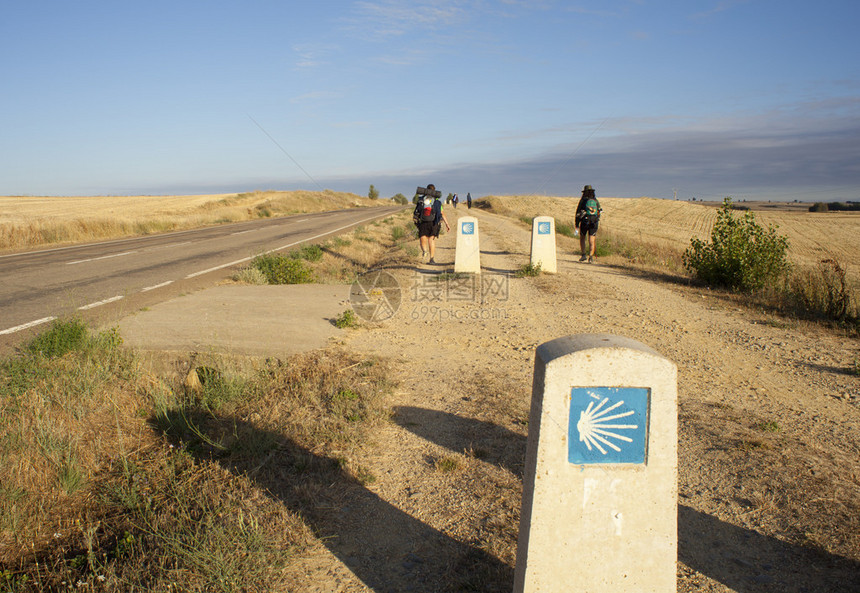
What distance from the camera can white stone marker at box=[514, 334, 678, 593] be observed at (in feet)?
7.03

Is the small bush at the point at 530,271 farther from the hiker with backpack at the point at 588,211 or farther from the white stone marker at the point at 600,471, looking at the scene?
the white stone marker at the point at 600,471

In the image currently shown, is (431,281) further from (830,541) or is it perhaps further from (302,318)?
(830,541)

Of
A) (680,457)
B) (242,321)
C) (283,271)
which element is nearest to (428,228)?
(283,271)

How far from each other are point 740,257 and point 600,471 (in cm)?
1009

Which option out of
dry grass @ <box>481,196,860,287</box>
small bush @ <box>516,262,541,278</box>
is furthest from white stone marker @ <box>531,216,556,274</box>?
dry grass @ <box>481,196,860,287</box>

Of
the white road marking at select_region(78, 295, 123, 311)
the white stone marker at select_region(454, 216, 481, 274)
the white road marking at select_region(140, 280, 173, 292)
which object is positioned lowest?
the white road marking at select_region(78, 295, 123, 311)

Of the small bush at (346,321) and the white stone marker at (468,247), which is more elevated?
the white stone marker at (468,247)

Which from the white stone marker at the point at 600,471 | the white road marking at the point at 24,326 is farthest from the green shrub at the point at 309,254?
the white stone marker at the point at 600,471

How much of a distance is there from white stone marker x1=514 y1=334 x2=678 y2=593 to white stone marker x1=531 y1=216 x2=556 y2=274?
974 cm

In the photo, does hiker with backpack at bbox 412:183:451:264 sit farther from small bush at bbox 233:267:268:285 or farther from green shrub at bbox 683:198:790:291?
green shrub at bbox 683:198:790:291

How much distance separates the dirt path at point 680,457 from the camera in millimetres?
2830

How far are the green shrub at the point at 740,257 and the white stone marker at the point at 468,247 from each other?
15.5 ft

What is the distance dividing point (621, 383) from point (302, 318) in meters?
5.98

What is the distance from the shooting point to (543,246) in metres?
11.8
